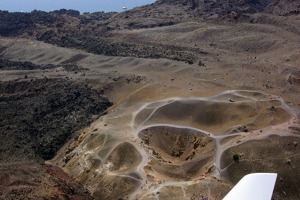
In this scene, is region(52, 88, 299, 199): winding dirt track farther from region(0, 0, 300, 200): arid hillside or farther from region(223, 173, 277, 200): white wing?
region(223, 173, 277, 200): white wing

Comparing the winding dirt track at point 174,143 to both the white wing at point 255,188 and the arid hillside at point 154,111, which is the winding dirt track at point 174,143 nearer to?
the arid hillside at point 154,111

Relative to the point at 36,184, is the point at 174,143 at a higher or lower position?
lower

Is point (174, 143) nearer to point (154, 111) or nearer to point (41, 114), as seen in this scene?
point (154, 111)

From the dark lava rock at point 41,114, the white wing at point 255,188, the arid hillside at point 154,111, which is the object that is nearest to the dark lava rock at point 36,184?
the arid hillside at point 154,111

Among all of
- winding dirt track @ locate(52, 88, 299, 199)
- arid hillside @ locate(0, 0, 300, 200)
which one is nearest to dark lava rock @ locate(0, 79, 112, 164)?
arid hillside @ locate(0, 0, 300, 200)

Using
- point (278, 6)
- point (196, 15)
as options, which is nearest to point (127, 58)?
point (196, 15)

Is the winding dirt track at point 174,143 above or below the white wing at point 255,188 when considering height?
below

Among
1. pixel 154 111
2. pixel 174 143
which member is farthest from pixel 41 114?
pixel 174 143

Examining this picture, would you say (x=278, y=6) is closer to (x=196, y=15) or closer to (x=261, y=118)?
(x=196, y=15)

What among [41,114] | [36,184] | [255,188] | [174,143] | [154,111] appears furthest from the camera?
[41,114]
